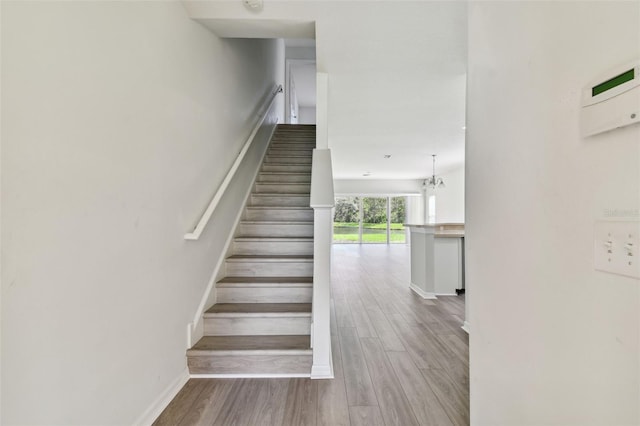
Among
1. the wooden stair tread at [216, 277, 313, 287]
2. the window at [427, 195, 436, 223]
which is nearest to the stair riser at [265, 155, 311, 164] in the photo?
the wooden stair tread at [216, 277, 313, 287]

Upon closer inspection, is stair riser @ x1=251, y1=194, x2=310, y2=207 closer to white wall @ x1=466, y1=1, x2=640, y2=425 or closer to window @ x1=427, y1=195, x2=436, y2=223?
white wall @ x1=466, y1=1, x2=640, y2=425

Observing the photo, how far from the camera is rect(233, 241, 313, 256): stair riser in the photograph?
2.75 m

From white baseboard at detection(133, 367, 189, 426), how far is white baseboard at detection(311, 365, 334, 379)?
82cm

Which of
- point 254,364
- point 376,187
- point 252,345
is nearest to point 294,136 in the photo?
point 252,345

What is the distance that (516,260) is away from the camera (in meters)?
0.90

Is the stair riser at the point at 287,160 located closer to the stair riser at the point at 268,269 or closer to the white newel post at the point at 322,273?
the stair riser at the point at 268,269

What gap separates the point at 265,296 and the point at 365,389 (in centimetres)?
101

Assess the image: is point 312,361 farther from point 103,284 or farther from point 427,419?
point 103,284

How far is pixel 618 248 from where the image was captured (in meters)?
0.61

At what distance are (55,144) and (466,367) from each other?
8.41 feet

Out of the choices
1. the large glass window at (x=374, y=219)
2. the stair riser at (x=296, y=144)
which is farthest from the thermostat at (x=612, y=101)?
the large glass window at (x=374, y=219)

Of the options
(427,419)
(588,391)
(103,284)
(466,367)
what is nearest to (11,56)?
(103,284)

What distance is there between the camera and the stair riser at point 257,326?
2096 millimetres

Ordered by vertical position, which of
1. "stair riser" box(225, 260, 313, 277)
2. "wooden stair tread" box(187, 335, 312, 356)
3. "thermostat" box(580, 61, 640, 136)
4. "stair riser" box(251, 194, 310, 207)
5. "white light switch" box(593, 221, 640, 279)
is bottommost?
"wooden stair tread" box(187, 335, 312, 356)
